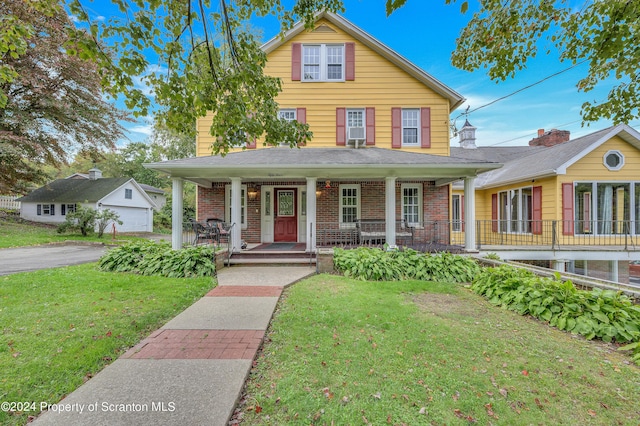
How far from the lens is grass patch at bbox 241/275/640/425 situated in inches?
90.7

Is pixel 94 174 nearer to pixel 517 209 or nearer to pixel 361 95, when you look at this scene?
pixel 361 95

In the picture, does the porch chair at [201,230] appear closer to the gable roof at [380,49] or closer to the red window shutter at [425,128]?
the gable roof at [380,49]

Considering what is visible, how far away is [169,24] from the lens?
411 centimetres

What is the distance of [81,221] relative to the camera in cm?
1698

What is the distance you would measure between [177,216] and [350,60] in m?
8.64

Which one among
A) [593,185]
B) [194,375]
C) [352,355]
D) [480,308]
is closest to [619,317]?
[480,308]

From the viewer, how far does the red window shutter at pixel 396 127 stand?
35.4 ft

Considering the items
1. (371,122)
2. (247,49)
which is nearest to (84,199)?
(371,122)

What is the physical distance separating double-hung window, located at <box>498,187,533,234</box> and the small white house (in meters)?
25.9

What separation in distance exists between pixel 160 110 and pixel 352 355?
4530mm

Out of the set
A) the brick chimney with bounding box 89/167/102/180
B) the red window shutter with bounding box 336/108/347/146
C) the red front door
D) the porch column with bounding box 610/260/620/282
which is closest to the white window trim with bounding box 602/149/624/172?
the porch column with bounding box 610/260/620/282

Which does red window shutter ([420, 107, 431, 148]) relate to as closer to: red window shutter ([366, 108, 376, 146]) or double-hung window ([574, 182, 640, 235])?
red window shutter ([366, 108, 376, 146])

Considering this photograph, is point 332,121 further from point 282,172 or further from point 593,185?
point 593,185

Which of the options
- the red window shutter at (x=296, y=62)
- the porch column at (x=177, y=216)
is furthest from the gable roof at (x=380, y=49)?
the porch column at (x=177, y=216)
